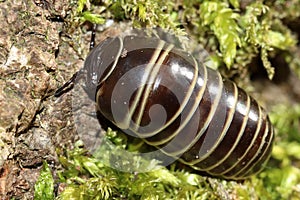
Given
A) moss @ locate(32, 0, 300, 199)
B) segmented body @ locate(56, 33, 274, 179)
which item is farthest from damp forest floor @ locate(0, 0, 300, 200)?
segmented body @ locate(56, 33, 274, 179)

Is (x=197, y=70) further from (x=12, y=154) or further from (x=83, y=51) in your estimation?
(x=12, y=154)

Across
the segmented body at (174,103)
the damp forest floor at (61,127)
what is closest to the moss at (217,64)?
the damp forest floor at (61,127)

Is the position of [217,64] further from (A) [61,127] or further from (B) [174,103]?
(A) [61,127]

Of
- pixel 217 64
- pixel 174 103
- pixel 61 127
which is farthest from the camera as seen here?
pixel 217 64

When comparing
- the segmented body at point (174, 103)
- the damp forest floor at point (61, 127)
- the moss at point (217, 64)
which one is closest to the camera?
the damp forest floor at point (61, 127)

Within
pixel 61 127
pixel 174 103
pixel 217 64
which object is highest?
pixel 174 103

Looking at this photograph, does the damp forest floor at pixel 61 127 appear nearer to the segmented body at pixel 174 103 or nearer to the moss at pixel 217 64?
the moss at pixel 217 64

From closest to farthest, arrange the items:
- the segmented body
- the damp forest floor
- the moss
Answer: the damp forest floor < the segmented body < the moss

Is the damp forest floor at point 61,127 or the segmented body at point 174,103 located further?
the segmented body at point 174,103

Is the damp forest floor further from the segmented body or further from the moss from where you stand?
the segmented body

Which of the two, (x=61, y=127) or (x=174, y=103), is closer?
(x=174, y=103)

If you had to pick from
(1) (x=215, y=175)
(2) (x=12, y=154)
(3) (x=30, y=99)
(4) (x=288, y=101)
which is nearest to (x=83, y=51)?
(3) (x=30, y=99)

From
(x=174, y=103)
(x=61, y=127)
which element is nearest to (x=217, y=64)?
(x=174, y=103)
